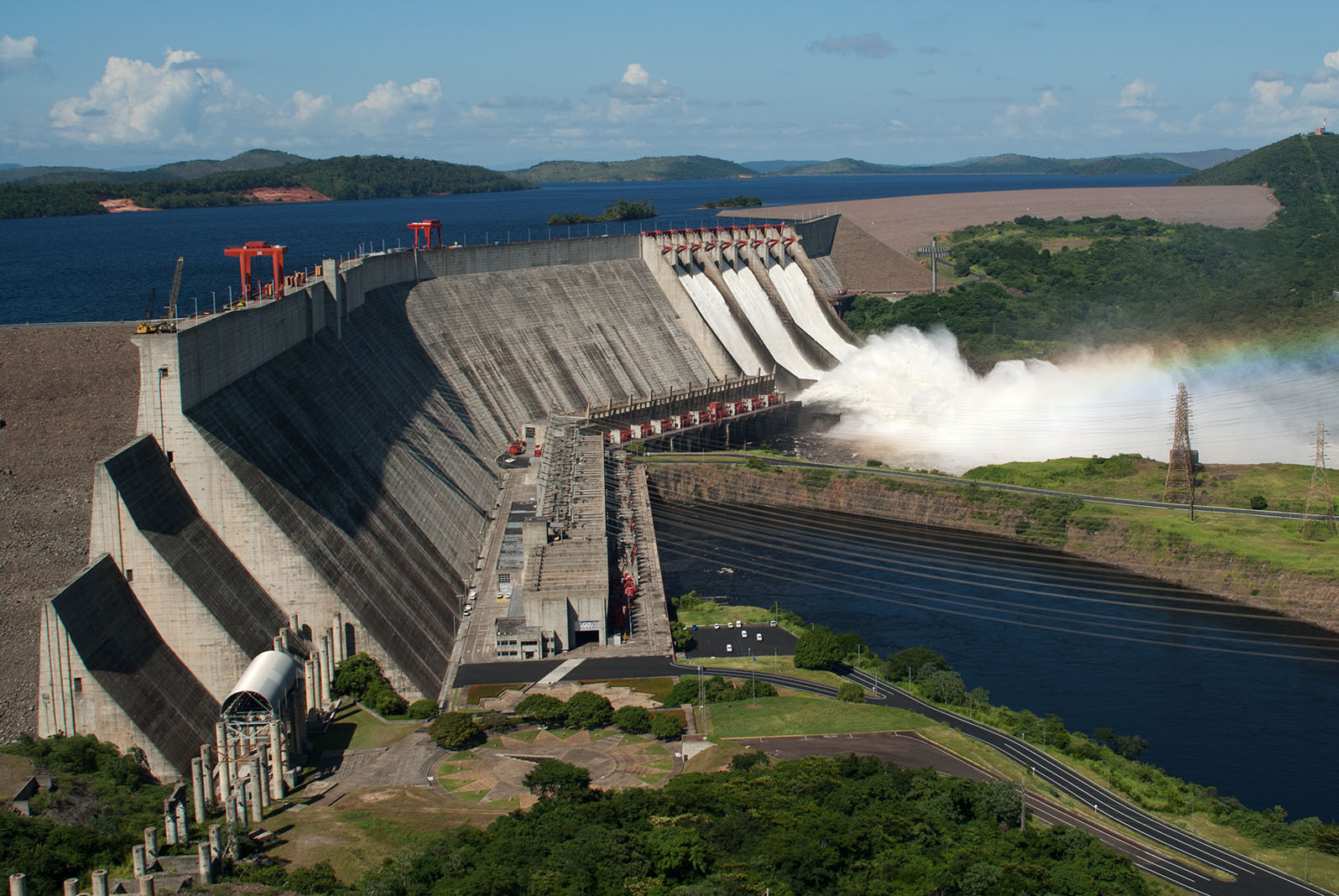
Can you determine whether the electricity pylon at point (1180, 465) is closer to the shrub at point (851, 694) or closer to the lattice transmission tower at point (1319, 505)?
the lattice transmission tower at point (1319, 505)

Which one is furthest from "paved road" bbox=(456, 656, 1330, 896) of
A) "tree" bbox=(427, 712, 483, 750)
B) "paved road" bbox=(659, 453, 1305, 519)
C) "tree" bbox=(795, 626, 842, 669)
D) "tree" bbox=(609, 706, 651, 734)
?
"paved road" bbox=(659, 453, 1305, 519)

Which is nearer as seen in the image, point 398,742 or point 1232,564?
point 398,742

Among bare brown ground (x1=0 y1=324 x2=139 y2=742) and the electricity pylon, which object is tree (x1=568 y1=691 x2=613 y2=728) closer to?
bare brown ground (x1=0 y1=324 x2=139 y2=742)

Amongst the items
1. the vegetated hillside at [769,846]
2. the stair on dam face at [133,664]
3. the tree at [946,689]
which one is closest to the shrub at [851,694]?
the tree at [946,689]

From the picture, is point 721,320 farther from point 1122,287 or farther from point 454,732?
point 454,732

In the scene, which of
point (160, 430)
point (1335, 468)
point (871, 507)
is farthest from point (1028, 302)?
point (160, 430)

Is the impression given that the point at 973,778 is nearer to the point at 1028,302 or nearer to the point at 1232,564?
the point at 1232,564
